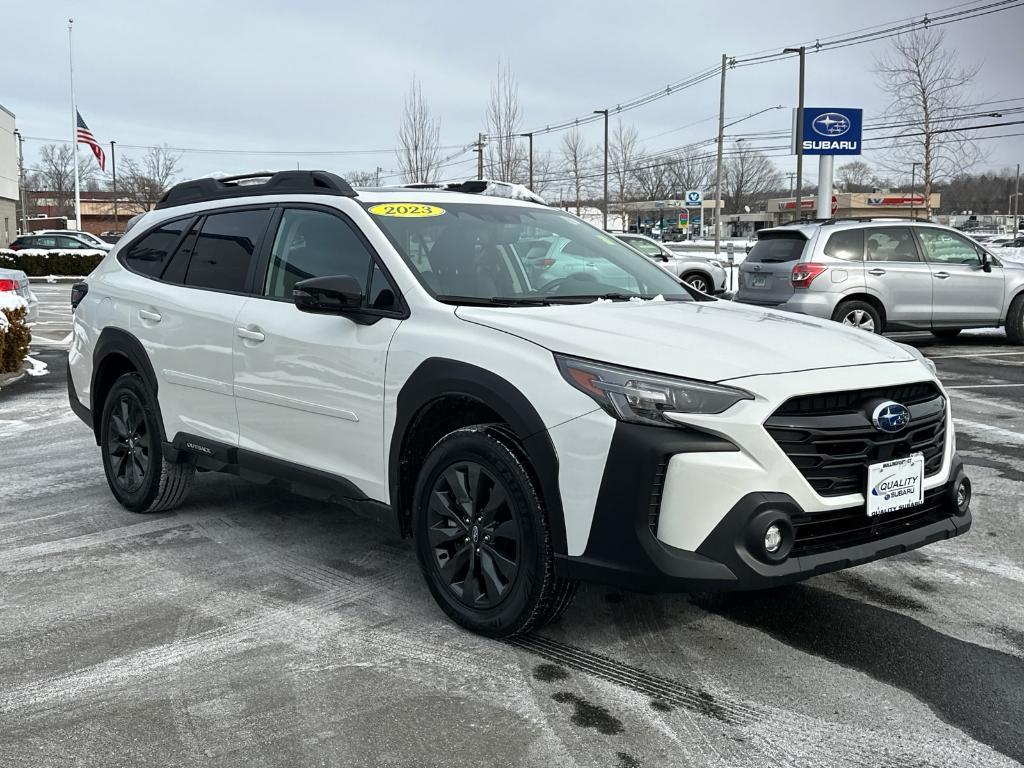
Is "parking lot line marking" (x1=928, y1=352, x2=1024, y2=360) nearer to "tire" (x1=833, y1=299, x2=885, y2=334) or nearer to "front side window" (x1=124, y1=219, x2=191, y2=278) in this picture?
"tire" (x1=833, y1=299, x2=885, y2=334)

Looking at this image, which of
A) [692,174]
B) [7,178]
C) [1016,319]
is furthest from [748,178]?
[1016,319]

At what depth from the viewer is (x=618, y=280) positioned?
15.7 ft

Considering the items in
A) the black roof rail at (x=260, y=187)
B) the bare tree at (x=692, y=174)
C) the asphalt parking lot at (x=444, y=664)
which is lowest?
the asphalt parking lot at (x=444, y=664)

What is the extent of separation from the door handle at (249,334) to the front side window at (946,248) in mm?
11162

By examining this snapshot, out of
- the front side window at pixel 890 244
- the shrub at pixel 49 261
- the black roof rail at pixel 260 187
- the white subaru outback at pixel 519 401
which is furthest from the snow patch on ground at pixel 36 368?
the shrub at pixel 49 261

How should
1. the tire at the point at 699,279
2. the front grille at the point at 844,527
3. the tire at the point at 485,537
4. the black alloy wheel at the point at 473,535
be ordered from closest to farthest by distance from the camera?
the front grille at the point at 844,527, the tire at the point at 485,537, the black alloy wheel at the point at 473,535, the tire at the point at 699,279

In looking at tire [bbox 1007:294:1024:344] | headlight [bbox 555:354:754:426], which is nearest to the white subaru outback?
headlight [bbox 555:354:754:426]

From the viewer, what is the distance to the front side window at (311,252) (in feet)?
14.8

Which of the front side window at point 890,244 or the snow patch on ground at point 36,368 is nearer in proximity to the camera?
the snow patch on ground at point 36,368

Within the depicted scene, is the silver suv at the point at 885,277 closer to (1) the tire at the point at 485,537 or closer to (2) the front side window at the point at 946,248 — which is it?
(2) the front side window at the point at 946,248

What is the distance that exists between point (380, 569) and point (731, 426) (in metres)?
2.15

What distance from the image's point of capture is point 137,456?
5.80 m

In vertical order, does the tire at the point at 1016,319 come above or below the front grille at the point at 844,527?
above

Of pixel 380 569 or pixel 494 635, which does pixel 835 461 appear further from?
pixel 380 569
